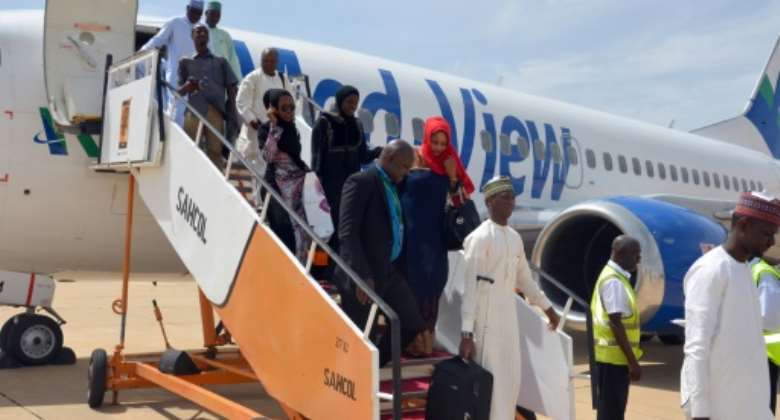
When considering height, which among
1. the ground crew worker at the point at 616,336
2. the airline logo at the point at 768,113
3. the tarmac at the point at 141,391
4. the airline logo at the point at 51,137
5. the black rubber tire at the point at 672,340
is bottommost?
the tarmac at the point at 141,391

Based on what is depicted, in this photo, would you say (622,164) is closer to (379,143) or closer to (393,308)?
(379,143)

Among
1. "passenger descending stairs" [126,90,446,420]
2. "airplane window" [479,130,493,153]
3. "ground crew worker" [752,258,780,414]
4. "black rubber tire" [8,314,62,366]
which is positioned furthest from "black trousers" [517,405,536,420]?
"airplane window" [479,130,493,153]

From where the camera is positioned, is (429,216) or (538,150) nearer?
(429,216)

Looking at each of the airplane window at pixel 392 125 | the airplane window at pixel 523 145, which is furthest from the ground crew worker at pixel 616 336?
the airplane window at pixel 523 145

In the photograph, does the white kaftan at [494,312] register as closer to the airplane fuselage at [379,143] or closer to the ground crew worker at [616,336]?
the ground crew worker at [616,336]

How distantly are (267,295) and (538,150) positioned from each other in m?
6.47

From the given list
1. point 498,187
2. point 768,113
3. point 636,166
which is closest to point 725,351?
point 498,187

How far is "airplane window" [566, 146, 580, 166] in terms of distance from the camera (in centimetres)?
1103

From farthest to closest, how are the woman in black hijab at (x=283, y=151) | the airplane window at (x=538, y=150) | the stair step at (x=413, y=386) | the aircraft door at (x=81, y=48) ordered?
the airplane window at (x=538, y=150) → the aircraft door at (x=81, y=48) → the woman in black hijab at (x=283, y=151) → the stair step at (x=413, y=386)

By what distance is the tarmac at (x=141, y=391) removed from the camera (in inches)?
239

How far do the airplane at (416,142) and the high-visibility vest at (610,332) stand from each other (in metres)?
2.67

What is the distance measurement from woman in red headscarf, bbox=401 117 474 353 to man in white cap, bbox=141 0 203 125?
8.45 feet

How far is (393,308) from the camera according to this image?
4383mm

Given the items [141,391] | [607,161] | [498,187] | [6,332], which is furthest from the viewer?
[607,161]
